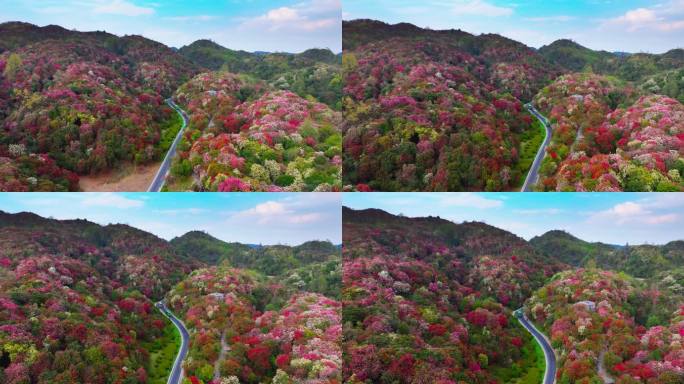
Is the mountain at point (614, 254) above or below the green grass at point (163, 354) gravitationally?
above

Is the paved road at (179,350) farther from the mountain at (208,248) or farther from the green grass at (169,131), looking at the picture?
the green grass at (169,131)

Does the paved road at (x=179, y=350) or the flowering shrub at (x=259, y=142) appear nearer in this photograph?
the flowering shrub at (x=259, y=142)

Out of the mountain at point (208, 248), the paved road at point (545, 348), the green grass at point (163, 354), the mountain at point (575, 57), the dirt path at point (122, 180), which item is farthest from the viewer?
the mountain at point (208, 248)

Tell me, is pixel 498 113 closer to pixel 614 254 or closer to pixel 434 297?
pixel 614 254

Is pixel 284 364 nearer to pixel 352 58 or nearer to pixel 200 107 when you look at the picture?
pixel 200 107

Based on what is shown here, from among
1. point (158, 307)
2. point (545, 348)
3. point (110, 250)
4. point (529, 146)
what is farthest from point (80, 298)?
point (545, 348)

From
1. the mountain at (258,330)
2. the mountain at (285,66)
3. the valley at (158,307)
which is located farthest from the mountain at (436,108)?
the mountain at (258,330)
